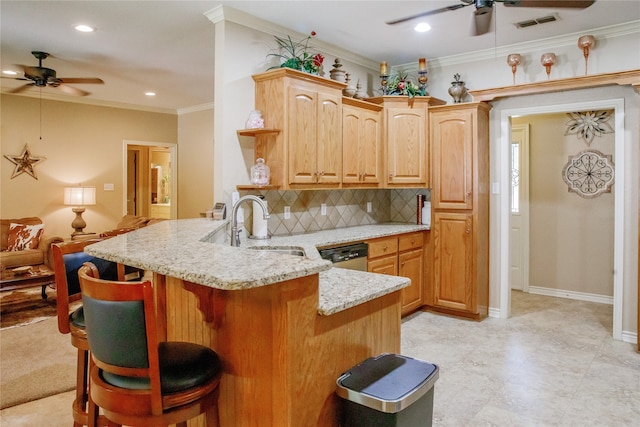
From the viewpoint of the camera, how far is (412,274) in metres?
4.66

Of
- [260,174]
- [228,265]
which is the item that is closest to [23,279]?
[260,174]

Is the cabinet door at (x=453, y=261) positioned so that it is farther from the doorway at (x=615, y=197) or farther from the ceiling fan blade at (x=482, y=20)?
the ceiling fan blade at (x=482, y=20)

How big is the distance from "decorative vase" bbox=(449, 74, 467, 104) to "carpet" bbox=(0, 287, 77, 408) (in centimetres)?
435

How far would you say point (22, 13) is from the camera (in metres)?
3.65

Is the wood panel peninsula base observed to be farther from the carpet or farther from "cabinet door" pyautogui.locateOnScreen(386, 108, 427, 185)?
"cabinet door" pyautogui.locateOnScreen(386, 108, 427, 185)

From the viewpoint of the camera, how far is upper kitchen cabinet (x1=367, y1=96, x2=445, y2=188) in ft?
15.3

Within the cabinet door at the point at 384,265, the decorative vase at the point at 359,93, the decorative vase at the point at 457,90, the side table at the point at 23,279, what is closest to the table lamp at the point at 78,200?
the side table at the point at 23,279

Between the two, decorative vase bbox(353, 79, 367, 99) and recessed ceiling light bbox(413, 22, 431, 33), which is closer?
recessed ceiling light bbox(413, 22, 431, 33)

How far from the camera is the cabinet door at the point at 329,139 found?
386 centimetres

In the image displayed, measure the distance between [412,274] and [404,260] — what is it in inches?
9.8

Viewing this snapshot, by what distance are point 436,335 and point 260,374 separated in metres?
2.93

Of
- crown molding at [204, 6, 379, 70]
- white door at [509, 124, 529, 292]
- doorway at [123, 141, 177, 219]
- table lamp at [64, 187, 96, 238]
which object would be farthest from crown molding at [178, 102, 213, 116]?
white door at [509, 124, 529, 292]

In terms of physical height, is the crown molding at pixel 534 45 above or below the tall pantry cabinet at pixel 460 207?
above

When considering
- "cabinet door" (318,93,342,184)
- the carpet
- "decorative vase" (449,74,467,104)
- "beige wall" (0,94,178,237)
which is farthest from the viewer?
"beige wall" (0,94,178,237)
